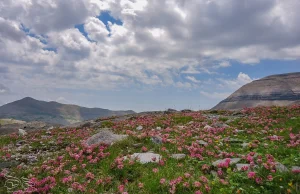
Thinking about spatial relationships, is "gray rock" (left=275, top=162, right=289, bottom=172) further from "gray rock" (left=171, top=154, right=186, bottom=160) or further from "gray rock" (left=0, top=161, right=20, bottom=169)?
"gray rock" (left=0, top=161, right=20, bottom=169)

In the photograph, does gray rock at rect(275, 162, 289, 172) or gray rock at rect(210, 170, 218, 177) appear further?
gray rock at rect(210, 170, 218, 177)

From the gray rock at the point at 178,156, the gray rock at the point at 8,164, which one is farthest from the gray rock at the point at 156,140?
the gray rock at the point at 8,164

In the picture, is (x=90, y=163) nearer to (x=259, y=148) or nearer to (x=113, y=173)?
(x=113, y=173)

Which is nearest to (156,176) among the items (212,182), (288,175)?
(212,182)

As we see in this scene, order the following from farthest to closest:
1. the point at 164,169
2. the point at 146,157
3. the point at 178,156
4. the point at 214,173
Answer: the point at 178,156 < the point at 146,157 < the point at 164,169 < the point at 214,173

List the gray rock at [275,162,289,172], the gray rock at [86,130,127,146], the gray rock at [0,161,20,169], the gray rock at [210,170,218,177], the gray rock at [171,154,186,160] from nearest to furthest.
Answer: the gray rock at [275,162,289,172] < the gray rock at [210,170,218,177] < the gray rock at [171,154,186,160] < the gray rock at [0,161,20,169] < the gray rock at [86,130,127,146]

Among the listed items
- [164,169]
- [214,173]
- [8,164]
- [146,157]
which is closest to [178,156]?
[146,157]

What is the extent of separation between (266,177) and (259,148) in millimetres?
4164

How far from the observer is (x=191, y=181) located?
28.0 ft

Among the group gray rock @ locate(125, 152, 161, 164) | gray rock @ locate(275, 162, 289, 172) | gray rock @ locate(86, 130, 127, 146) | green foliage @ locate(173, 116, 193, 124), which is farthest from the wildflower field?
green foliage @ locate(173, 116, 193, 124)

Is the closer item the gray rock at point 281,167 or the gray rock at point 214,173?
the gray rock at point 281,167

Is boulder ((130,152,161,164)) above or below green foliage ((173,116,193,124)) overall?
below

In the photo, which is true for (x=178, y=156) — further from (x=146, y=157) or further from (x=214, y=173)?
(x=214, y=173)

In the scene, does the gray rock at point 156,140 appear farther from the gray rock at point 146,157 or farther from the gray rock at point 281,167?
the gray rock at point 281,167
